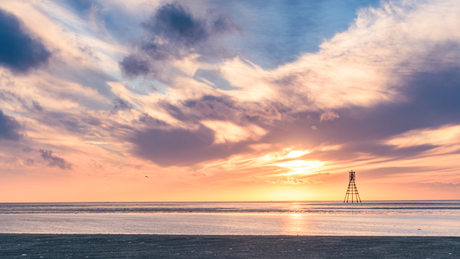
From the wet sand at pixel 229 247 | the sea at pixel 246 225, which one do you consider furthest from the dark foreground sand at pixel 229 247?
the sea at pixel 246 225

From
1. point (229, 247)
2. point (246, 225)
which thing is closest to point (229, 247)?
point (229, 247)

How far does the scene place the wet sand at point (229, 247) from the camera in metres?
22.7

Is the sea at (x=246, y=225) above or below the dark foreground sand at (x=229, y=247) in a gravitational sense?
below

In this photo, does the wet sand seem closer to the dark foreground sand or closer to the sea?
the dark foreground sand

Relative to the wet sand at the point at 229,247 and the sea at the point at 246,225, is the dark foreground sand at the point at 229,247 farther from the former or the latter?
the sea at the point at 246,225

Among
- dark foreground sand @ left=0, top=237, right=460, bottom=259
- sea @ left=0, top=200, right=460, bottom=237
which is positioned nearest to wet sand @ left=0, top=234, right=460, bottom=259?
dark foreground sand @ left=0, top=237, right=460, bottom=259

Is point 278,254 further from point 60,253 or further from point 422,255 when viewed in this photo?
point 60,253

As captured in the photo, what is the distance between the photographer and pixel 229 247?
26172 millimetres

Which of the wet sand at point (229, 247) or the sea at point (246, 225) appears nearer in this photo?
the wet sand at point (229, 247)

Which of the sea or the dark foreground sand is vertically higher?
the dark foreground sand

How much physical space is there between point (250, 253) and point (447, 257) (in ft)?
39.6

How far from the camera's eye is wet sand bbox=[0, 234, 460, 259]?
74.3ft

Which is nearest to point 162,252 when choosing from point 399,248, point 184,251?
point 184,251

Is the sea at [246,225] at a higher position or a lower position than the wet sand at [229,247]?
lower
